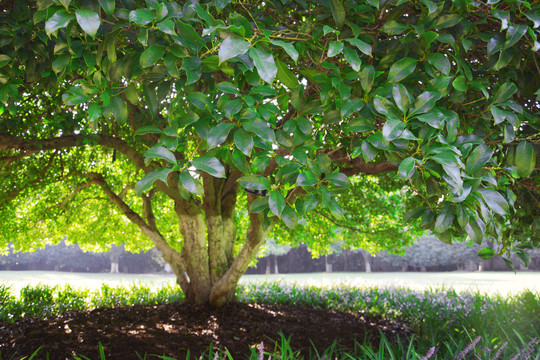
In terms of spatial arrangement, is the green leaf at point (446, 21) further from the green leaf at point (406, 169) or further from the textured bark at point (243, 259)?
the textured bark at point (243, 259)

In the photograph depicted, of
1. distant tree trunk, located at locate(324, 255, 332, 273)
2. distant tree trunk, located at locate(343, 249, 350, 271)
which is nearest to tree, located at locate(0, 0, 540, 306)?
distant tree trunk, located at locate(343, 249, 350, 271)

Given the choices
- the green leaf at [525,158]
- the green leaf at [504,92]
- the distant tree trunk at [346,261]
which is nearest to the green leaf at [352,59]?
the green leaf at [504,92]

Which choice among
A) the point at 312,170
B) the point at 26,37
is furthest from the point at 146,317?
the point at 312,170

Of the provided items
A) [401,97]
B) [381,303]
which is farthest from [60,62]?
[381,303]

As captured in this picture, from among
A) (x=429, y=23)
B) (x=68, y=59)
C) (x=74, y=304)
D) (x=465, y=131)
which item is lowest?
(x=74, y=304)

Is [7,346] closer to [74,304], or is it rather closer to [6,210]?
[74,304]

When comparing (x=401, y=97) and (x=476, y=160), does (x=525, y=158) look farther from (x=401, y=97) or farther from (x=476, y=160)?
(x=401, y=97)

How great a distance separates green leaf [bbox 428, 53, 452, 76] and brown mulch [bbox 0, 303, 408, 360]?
11.2 feet

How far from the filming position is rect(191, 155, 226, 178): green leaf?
1.34 meters

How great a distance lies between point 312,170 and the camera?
1598mm

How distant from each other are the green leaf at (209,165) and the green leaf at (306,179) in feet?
1.17

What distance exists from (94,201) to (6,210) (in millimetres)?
2042

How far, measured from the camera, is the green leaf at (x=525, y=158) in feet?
5.86

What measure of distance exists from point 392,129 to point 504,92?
0.91m
